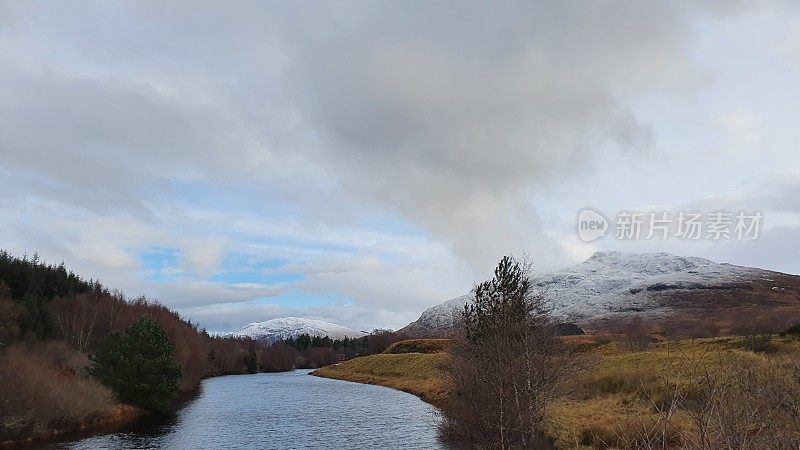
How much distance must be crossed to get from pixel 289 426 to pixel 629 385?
30002mm

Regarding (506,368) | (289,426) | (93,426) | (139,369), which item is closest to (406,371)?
(289,426)

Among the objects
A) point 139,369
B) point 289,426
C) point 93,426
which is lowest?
point 289,426

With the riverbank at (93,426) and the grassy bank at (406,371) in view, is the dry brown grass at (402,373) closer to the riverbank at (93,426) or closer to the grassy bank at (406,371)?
the grassy bank at (406,371)

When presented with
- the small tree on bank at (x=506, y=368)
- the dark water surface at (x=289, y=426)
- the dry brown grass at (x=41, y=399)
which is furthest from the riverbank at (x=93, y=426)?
the small tree on bank at (x=506, y=368)

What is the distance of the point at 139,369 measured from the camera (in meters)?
56.6

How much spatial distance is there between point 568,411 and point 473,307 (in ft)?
32.1

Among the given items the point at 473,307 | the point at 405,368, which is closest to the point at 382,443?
the point at 473,307

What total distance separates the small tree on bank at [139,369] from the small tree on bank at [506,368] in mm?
33026

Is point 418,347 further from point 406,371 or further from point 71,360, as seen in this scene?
point 71,360

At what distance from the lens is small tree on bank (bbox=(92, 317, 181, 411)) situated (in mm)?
55969

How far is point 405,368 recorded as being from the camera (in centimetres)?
10788

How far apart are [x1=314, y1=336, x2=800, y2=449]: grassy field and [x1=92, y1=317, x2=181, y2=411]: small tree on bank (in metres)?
28.2

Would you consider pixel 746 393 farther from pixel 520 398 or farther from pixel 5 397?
pixel 5 397

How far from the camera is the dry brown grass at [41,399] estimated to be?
3891 centimetres
